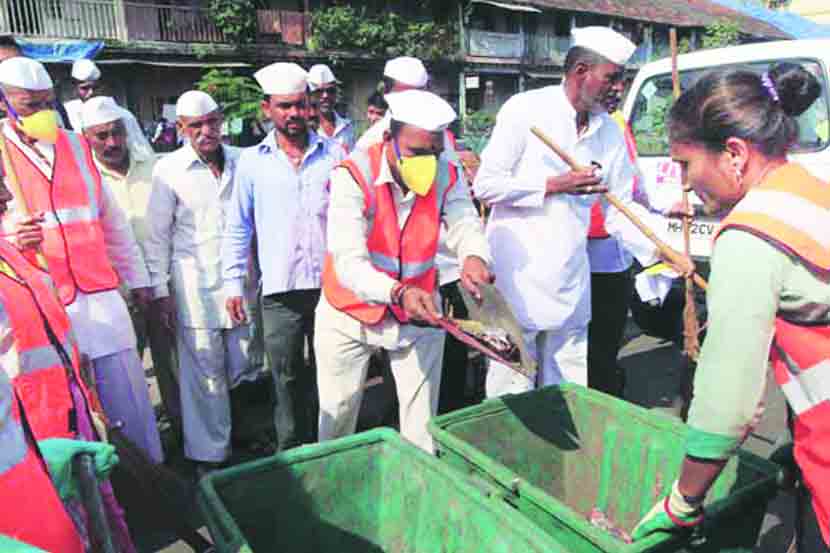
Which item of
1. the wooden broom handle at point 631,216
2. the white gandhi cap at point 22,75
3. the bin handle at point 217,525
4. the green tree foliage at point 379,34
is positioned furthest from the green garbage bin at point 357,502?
the green tree foliage at point 379,34

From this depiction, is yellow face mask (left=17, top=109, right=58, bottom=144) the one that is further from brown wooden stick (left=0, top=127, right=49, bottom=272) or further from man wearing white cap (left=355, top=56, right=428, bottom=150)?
man wearing white cap (left=355, top=56, right=428, bottom=150)

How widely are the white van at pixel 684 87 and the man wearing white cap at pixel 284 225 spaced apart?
5.78ft

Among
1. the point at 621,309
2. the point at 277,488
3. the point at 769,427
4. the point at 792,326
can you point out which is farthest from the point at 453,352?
the point at 792,326

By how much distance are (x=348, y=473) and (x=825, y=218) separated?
58.4 inches

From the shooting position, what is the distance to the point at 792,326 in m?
1.42

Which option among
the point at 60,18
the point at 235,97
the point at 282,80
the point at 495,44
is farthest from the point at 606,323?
the point at 495,44

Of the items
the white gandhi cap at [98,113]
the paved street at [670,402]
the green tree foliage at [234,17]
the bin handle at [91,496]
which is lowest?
the paved street at [670,402]

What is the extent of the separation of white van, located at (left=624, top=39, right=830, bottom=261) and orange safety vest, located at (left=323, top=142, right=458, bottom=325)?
1.49 metres

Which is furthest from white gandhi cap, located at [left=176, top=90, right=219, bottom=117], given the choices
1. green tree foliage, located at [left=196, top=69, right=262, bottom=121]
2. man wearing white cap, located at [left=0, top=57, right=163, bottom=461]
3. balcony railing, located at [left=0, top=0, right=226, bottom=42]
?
balcony railing, located at [left=0, top=0, right=226, bottom=42]

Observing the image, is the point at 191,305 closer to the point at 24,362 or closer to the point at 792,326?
the point at 24,362

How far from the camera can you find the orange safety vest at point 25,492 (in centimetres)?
133

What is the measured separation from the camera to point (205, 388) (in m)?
3.46

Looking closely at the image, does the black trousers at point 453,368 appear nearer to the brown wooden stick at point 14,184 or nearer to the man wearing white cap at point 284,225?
the man wearing white cap at point 284,225

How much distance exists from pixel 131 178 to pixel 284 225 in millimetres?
1102
